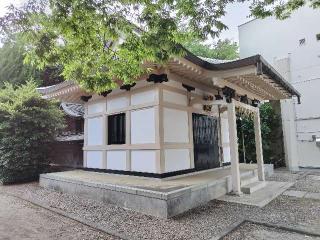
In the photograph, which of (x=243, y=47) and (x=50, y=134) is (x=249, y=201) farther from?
(x=243, y=47)

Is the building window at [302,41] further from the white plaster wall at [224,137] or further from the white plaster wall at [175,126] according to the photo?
the white plaster wall at [175,126]

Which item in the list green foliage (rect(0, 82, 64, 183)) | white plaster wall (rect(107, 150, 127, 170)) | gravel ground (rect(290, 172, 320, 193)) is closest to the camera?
gravel ground (rect(290, 172, 320, 193))

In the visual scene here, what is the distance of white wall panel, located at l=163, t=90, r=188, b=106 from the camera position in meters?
6.87

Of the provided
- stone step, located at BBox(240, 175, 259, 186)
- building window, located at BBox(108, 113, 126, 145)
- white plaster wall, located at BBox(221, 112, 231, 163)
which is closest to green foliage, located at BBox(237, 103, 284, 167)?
white plaster wall, located at BBox(221, 112, 231, 163)

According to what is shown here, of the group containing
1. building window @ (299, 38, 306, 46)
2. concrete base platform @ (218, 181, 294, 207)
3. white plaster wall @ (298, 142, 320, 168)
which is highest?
building window @ (299, 38, 306, 46)

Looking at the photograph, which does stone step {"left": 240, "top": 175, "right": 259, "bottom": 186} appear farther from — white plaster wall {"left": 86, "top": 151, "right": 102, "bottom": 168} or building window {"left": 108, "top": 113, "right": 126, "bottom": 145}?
white plaster wall {"left": 86, "top": 151, "right": 102, "bottom": 168}

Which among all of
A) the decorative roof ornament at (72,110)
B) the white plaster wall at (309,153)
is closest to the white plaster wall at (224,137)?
the white plaster wall at (309,153)

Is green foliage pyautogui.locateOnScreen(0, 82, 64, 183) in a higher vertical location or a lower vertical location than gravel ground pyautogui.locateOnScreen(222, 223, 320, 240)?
higher

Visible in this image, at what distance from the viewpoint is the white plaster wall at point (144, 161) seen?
262 inches

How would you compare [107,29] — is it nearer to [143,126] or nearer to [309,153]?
[143,126]

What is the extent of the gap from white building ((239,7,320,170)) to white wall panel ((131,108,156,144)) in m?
8.42

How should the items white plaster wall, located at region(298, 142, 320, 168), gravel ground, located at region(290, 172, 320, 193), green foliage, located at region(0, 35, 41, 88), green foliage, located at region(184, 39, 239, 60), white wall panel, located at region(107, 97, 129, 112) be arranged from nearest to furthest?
gravel ground, located at region(290, 172, 320, 193) < white wall panel, located at region(107, 97, 129, 112) < white plaster wall, located at region(298, 142, 320, 168) < green foliage, located at region(0, 35, 41, 88) < green foliage, located at region(184, 39, 239, 60)

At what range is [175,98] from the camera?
23.5 feet

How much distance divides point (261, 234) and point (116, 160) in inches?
193
